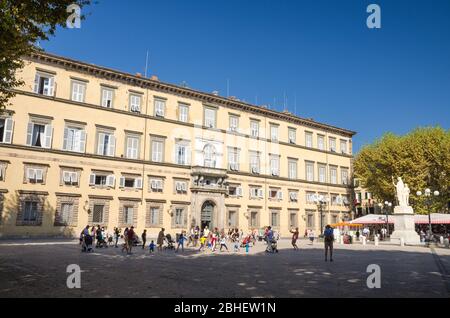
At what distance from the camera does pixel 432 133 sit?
43.3 meters

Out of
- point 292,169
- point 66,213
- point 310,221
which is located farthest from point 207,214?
point 310,221

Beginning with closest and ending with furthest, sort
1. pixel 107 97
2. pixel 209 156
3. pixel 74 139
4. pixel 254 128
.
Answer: pixel 74 139
pixel 107 97
pixel 209 156
pixel 254 128

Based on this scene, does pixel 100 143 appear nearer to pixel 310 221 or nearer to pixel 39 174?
pixel 39 174

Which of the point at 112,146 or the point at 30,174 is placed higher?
the point at 112,146

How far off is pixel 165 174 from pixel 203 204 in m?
5.50

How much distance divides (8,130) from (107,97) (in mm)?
9075

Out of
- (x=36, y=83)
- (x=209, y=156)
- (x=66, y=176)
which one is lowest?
(x=66, y=176)

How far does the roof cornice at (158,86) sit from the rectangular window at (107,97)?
50.1 inches

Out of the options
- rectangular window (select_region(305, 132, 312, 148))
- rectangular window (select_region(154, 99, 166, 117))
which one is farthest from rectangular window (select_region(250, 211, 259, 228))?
rectangular window (select_region(154, 99, 166, 117))

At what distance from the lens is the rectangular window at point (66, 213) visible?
3094cm

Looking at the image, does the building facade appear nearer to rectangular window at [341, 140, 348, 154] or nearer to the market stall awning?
rectangular window at [341, 140, 348, 154]

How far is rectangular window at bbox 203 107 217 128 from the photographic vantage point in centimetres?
4084

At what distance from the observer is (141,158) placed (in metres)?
35.7

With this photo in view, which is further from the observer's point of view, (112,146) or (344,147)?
(344,147)
